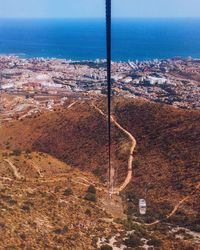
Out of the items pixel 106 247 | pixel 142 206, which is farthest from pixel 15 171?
pixel 106 247

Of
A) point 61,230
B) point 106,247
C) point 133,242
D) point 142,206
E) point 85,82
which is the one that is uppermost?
point 85,82

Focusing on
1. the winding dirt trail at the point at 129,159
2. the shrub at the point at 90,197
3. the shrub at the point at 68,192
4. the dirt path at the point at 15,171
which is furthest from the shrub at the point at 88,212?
the dirt path at the point at 15,171

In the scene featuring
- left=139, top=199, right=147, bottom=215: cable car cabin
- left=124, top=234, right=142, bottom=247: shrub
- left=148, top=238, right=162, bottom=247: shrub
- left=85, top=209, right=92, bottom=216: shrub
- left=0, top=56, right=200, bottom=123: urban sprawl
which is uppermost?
left=0, top=56, right=200, bottom=123: urban sprawl

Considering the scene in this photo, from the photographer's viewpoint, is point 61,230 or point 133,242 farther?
point 61,230

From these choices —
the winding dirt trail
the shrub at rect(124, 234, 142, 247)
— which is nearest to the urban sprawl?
the winding dirt trail

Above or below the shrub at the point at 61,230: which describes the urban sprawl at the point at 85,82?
above

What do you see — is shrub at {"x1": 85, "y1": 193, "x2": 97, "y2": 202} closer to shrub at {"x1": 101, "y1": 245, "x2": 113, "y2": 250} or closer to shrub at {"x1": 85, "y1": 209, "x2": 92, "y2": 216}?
shrub at {"x1": 85, "y1": 209, "x2": 92, "y2": 216}

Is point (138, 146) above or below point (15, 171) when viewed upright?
above

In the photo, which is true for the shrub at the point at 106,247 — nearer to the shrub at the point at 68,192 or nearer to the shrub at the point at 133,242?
the shrub at the point at 133,242

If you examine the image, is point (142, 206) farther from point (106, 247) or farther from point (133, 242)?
point (106, 247)
